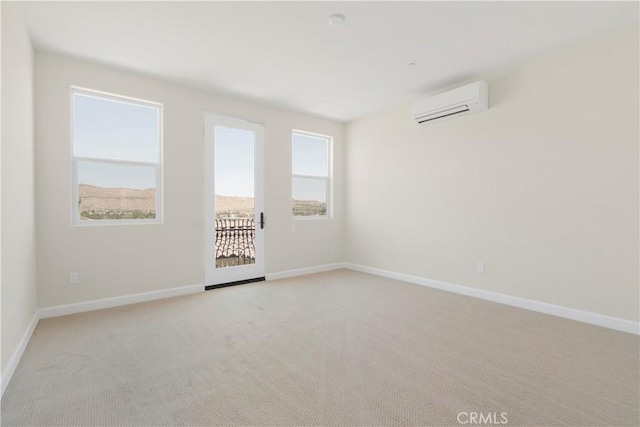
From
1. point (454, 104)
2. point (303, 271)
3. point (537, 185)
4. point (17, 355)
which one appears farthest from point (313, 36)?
point (303, 271)

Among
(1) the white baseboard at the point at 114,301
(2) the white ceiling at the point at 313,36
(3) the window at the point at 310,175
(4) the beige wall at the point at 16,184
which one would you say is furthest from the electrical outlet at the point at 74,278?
(3) the window at the point at 310,175

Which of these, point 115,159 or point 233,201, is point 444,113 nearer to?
point 233,201

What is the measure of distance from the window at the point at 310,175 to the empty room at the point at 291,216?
0.26 m

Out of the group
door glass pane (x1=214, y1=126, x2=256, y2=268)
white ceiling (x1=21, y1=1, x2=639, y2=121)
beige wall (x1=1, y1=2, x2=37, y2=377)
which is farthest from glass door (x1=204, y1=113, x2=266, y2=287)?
beige wall (x1=1, y1=2, x2=37, y2=377)

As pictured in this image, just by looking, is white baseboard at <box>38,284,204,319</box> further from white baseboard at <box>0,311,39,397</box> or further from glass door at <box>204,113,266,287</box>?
glass door at <box>204,113,266,287</box>

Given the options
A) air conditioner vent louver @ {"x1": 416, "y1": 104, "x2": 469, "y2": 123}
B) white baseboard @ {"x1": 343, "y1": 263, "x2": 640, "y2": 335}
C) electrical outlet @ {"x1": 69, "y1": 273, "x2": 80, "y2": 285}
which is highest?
air conditioner vent louver @ {"x1": 416, "y1": 104, "x2": 469, "y2": 123}

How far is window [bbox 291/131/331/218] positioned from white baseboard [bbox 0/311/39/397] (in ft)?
11.6

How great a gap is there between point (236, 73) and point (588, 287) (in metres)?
4.45

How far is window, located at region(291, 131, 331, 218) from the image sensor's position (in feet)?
18.1

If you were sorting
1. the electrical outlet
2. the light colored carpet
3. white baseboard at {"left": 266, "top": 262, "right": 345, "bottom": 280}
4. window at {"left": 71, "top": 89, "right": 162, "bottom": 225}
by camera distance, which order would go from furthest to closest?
white baseboard at {"left": 266, "top": 262, "right": 345, "bottom": 280}
window at {"left": 71, "top": 89, "right": 162, "bottom": 225}
the electrical outlet
the light colored carpet

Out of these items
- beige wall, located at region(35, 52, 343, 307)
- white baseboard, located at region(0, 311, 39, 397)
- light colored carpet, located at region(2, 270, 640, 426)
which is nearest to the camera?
light colored carpet, located at region(2, 270, 640, 426)

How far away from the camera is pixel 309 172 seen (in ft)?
18.7

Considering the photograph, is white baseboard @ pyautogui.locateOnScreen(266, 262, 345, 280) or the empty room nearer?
the empty room

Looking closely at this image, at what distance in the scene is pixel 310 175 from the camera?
18.7 ft
